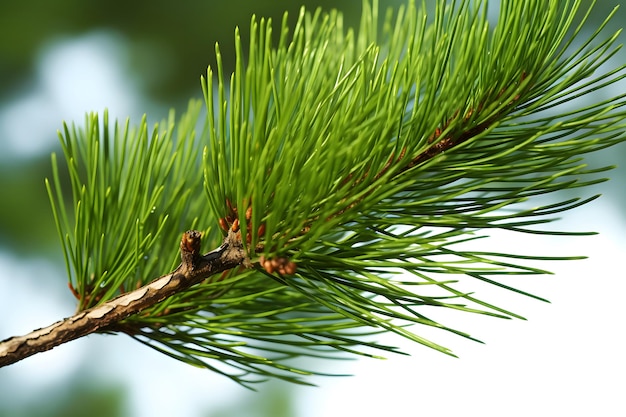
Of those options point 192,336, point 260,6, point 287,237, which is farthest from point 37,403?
point 287,237

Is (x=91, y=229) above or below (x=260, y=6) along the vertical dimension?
below

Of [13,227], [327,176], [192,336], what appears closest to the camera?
[327,176]

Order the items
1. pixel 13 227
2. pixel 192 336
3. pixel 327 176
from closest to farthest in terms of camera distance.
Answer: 1. pixel 327 176
2. pixel 192 336
3. pixel 13 227

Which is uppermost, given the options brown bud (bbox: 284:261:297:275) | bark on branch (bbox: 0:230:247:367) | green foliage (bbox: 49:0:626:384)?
green foliage (bbox: 49:0:626:384)

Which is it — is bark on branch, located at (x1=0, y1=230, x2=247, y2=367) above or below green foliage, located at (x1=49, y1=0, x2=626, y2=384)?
below

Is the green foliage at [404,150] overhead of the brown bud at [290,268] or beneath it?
overhead

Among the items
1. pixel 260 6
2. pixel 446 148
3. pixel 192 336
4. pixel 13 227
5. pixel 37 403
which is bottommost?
pixel 37 403

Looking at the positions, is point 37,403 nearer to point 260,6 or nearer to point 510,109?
point 260,6

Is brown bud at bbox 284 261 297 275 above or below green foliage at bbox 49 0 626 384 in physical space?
below
